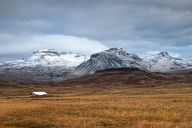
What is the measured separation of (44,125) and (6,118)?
8309 mm

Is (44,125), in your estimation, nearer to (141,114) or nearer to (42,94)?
(141,114)

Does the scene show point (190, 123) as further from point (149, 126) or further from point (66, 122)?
point (66, 122)

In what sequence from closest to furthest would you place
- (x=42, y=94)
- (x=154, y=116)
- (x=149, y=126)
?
(x=149, y=126) → (x=154, y=116) → (x=42, y=94)

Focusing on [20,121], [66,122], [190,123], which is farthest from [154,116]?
[20,121]

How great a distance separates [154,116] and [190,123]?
6947 millimetres

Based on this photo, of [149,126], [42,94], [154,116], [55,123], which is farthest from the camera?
[42,94]

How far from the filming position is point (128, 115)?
149 feet

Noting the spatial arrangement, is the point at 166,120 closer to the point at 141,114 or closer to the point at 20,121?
the point at 141,114

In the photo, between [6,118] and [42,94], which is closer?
[6,118]

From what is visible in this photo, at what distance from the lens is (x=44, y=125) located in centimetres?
3853

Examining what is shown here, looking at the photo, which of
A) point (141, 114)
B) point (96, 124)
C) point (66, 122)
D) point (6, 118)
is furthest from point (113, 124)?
point (6, 118)

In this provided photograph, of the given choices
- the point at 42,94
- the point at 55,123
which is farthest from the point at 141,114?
the point at 42,94

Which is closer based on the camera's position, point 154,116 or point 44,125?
point 44,125

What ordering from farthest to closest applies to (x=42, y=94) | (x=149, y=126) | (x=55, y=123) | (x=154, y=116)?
1. (x=42, y=94)
2. (x=154, y=116)
3. (x=55, y=123)
4. (x=149, y=126)
